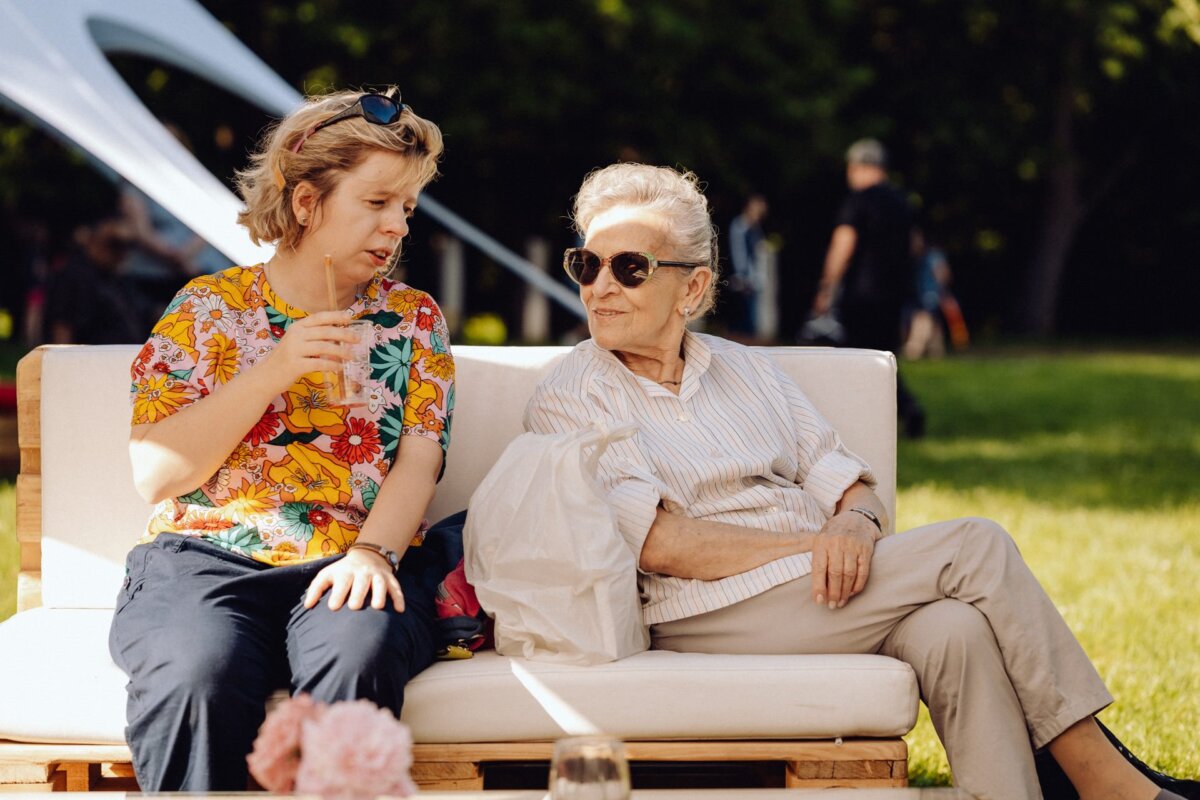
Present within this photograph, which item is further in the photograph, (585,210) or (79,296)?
(79,296)

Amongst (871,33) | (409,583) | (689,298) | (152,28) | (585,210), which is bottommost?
(409,583)

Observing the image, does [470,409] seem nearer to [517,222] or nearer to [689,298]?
[689,298]

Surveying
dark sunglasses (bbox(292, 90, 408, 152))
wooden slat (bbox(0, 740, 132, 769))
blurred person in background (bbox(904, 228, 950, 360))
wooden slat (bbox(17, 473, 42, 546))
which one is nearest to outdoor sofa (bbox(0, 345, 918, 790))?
wooden slat (bbox(0, 740, 132, 769))

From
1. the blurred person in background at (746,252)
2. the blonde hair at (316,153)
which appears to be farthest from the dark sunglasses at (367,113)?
the blurred person in background at (746,252)

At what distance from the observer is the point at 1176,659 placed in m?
4.45

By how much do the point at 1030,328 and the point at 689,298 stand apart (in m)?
23.0

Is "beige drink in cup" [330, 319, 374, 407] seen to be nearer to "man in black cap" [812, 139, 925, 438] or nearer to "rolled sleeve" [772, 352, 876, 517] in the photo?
"rolled sleeve" [772, 352, 876, 517]

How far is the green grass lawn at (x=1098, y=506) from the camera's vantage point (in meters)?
4.09

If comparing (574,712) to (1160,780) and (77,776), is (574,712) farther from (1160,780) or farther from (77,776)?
(1160,780)

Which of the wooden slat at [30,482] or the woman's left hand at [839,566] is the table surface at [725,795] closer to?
the woman's left hand at [839,566]

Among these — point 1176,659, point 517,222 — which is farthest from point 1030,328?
point 1176,659

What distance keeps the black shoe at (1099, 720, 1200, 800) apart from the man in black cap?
6618 mm

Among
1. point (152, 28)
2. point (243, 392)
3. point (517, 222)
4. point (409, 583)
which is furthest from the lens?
point (517, 222)

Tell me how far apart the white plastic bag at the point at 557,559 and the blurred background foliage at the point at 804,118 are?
320 inches
